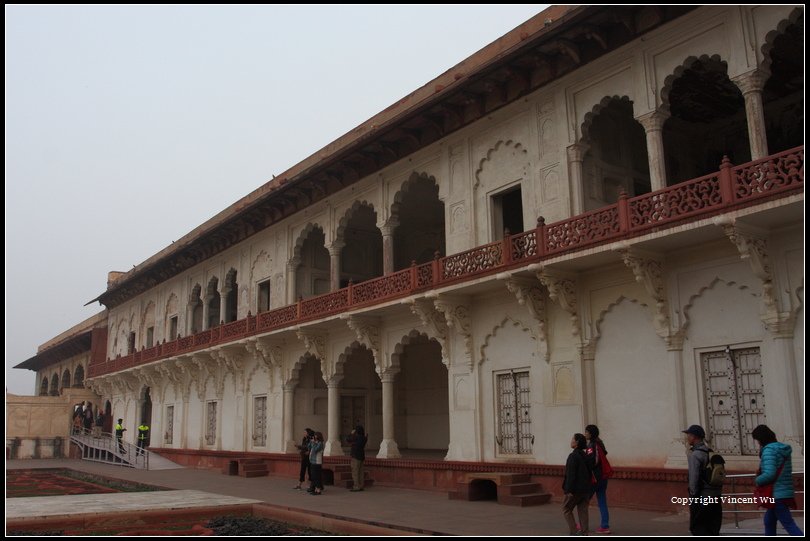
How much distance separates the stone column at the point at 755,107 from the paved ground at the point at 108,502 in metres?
9.80

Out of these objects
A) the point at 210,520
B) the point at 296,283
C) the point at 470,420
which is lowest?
the point at 210,520

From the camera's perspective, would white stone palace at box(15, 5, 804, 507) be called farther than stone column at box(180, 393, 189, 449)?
No

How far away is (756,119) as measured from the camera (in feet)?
36.2

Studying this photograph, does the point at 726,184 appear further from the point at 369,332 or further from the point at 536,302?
the point at 369,332

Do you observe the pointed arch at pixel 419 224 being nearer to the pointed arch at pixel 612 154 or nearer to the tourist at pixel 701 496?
the pointed arch at pixel 612 154

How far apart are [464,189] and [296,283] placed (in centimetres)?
777

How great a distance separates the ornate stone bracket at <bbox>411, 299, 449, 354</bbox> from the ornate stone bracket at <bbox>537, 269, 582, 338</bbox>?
3.06 metres

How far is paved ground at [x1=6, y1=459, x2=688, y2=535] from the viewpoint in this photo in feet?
32.5

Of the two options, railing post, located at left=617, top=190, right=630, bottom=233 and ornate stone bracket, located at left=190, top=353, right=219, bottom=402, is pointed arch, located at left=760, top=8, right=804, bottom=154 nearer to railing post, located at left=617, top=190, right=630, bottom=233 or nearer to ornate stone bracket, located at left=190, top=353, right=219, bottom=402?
railing post, located at left=617, top=190, right=630, bottom=233

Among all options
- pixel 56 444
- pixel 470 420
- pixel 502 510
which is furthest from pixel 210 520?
pixel 56 444

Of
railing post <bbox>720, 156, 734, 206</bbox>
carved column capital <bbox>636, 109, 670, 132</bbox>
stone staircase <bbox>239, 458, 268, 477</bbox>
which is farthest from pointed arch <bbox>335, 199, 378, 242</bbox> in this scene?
railing post <bbox>720, 156, 734, 206</bbox>

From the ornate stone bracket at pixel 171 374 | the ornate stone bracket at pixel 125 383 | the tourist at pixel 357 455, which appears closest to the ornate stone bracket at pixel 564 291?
the tourist at pixel 357 455

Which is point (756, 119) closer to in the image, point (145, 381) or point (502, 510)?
point (502, 510)

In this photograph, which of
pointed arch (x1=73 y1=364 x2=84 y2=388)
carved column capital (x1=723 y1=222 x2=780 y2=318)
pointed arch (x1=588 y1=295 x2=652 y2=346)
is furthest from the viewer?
pointed arch (x1=73 y1=364 x2=84 y2=388)
